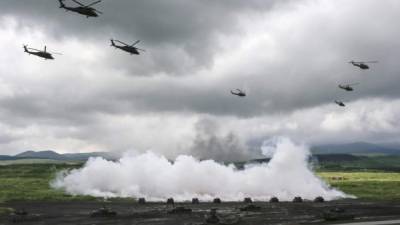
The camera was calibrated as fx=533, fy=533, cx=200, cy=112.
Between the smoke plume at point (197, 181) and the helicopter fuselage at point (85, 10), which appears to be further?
the smoke plume at point (197, 181)

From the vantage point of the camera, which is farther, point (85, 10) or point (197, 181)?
point (197, 181)

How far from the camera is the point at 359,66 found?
114m

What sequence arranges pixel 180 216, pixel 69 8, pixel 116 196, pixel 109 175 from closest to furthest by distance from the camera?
pixel 69 8 → pixel 180 216 → pixel 116 196 → pixel 109 175

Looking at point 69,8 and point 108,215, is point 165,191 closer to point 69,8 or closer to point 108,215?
point 108,215

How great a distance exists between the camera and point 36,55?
74.1 metres

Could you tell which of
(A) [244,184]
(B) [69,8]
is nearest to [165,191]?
(A) [244,184]

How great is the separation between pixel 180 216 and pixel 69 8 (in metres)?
36.0

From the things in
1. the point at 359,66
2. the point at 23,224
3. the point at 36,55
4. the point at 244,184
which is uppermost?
the point at 359,66

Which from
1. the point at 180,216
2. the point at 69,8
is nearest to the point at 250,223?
the point at 180,216

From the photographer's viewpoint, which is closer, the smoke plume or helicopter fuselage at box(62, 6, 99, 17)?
helicopter fuselage at box(62, 6, 99, 17)

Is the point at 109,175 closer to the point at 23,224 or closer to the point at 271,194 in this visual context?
the point at 271,194

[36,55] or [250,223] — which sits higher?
[36,55]

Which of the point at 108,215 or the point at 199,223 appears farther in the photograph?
the point at 108,215

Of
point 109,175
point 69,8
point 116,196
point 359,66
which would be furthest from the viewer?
point 109,175
